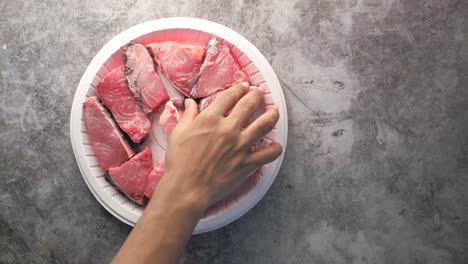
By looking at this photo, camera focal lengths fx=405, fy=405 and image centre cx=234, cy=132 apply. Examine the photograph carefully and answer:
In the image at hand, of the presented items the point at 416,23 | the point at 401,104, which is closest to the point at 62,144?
the point at 401,104

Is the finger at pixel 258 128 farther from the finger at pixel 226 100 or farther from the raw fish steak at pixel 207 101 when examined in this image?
the raw fish steak at pixel 207 101

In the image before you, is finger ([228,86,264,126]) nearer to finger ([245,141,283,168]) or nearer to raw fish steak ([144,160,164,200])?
finger ([245,141,283,168])

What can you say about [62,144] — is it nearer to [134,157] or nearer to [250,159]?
[134,157]

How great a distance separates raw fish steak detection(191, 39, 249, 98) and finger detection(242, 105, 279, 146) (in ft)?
0.89

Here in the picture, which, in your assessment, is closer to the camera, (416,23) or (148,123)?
(148,123)

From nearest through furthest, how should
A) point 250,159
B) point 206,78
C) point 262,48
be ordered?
point 250,159
point 206,78
point 262,48

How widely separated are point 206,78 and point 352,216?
81cm

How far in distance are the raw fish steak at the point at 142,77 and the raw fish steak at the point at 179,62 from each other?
40 mm

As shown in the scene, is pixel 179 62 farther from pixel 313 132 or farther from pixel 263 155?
pixel 313 132

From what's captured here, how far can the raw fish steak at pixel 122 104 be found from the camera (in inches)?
58.0

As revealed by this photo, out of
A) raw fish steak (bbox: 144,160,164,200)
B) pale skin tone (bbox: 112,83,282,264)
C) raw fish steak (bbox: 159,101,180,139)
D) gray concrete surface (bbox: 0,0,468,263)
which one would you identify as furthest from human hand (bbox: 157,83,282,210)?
gray concrete surface (bbox: 0,0,468,263)

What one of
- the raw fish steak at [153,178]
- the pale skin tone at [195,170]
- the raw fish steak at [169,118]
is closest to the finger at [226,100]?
the pale skin tone at [195,170]

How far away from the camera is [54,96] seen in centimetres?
164

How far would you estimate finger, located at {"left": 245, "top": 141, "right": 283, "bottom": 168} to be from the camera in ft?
3.85
